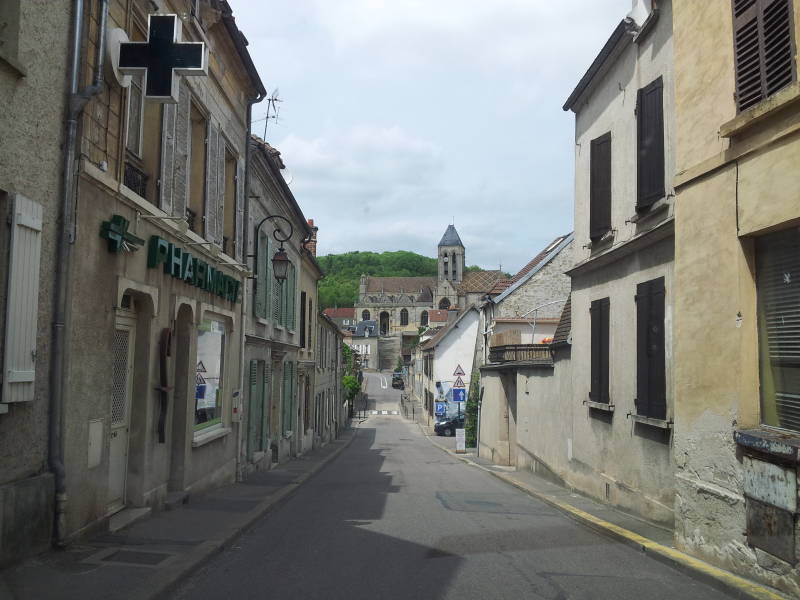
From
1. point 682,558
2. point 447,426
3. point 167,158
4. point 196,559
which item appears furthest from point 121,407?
point 447,426

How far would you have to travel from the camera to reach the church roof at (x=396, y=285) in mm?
154125

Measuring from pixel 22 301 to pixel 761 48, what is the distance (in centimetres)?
672

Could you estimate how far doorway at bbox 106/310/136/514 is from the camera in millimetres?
8906

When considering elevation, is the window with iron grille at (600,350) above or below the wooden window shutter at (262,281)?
below

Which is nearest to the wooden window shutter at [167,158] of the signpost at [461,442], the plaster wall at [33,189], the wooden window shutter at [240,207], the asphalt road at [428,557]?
the plaster wall at [33,189]

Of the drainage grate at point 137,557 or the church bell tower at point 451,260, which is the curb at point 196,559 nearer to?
the drainage grate at point 137,557

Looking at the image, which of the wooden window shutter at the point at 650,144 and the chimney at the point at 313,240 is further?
the chimney at the point at 313,240

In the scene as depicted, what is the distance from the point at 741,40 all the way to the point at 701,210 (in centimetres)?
164

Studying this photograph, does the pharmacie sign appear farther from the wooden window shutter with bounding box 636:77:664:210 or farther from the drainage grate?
the wooden window shutter with bounding box 636:77:664:210

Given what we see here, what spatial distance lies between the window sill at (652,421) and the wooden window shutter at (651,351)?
0.18 ft

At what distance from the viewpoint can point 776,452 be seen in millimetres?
6078

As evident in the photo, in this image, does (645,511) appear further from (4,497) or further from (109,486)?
(4,497)

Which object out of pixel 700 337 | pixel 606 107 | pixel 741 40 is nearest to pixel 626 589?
pixel 700 337

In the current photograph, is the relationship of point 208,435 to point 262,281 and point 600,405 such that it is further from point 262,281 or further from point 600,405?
point 600,405
